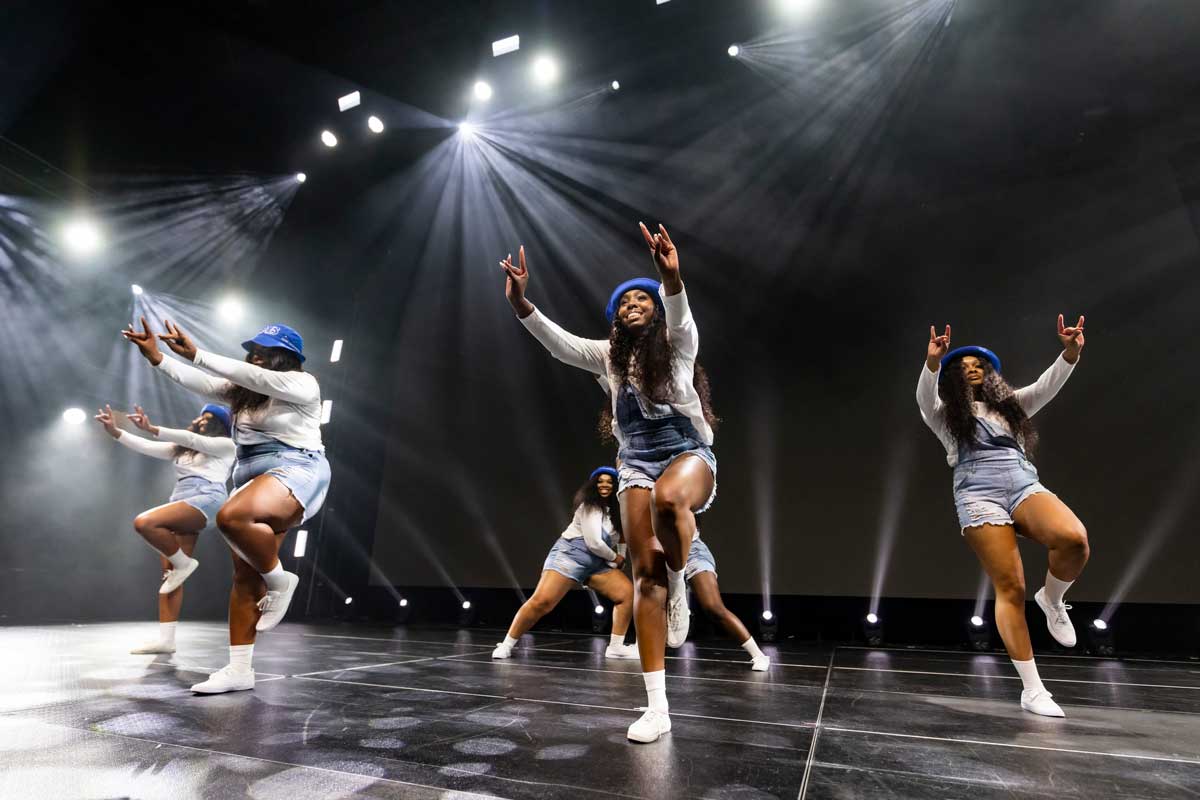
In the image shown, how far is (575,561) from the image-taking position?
13.4ft

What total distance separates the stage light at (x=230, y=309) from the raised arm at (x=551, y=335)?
7.41 meters

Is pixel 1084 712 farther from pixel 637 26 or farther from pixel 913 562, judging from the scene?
pixel 637 26

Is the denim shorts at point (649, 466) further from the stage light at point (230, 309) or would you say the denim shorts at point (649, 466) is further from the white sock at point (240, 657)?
the stage light at point (230, 309)

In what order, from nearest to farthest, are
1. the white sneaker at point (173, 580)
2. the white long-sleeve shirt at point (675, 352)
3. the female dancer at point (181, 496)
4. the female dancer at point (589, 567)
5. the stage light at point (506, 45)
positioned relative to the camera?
the white long-sleeve shirt at point (675, 352) → the female dancer at point (181, 496) → the white sneaker at point (173, 580) → the female dancer at point (589, 567) → the stage light at point (506, 45)

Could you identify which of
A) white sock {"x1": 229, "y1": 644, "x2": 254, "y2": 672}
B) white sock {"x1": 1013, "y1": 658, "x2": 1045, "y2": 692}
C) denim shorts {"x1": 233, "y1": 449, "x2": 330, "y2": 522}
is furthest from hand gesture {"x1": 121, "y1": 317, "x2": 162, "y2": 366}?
white sock {"x1": 1013, "y1": 658, "x2": 1045, "y2": 692}

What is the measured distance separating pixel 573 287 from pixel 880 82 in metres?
3.91

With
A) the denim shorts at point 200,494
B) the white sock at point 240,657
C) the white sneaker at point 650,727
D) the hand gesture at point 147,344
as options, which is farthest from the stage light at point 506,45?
the white sneaker at point 650,727

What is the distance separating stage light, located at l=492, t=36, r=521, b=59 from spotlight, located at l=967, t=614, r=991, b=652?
22.5 ft

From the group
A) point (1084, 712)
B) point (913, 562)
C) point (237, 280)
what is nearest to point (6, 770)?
point (1084, 712)

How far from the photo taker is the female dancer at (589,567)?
12.7 ft

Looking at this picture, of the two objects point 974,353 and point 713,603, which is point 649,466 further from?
point 713,603

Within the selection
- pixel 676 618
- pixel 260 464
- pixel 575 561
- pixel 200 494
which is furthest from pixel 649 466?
pixel 200 494

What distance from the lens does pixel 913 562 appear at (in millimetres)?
5074

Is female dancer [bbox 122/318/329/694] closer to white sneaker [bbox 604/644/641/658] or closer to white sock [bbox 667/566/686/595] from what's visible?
white sock [bbox 667/566/686/595]
